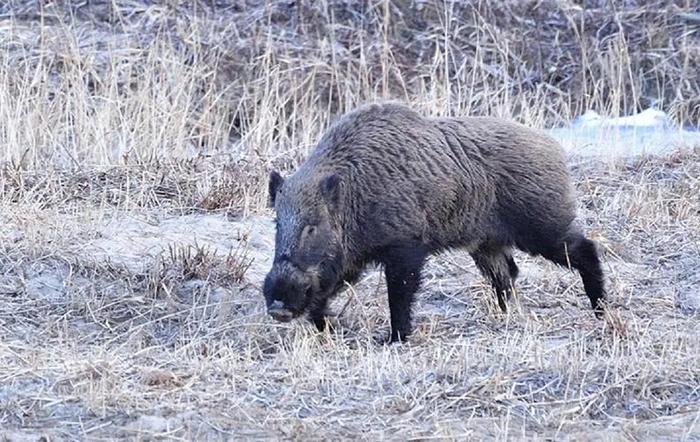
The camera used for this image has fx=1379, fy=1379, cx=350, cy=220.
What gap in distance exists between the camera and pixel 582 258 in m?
7.70

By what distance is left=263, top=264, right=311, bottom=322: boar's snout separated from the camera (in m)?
6.77

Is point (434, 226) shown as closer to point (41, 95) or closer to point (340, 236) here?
point (340, 236)

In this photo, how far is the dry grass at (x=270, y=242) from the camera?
5.78m

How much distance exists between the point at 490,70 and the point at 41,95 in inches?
182

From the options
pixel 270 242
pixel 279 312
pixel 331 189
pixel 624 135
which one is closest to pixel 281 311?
pixel 279 312

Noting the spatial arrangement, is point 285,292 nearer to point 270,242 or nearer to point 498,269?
point 498,269

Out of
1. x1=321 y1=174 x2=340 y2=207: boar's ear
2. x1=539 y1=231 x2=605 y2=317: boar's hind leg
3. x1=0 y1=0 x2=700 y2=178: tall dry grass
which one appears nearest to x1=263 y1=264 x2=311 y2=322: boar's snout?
x1=321 y1=174 x2=340 y2=207: boar's ear

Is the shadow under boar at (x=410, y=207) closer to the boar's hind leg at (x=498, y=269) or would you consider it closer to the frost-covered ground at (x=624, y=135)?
the boar's hind leg at (x=498, y=269)

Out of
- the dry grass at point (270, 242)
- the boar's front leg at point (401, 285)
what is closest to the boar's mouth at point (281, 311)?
the dry grass at point (270, 242)

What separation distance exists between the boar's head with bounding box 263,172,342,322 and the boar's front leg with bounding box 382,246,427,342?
11.3 inches

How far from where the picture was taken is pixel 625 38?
14.1 meters

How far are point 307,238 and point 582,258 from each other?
1647 mm

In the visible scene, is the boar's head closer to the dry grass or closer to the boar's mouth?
the boar's mouth

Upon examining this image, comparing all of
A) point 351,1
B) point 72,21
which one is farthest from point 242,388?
point 351,1
